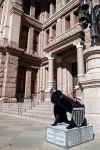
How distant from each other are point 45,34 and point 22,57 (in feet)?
18.8

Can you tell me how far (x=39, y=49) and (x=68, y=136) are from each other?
66.7ft

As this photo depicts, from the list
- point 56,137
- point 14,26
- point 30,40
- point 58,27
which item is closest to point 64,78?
point 58,27

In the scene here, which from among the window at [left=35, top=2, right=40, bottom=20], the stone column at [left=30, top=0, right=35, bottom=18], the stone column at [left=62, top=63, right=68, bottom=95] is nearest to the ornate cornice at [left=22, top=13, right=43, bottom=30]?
the stone column at [left=30, top=0, right=35, bottom=18]

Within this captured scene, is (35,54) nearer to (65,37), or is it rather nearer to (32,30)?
(32,30)

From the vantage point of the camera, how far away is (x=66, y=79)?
712 inches

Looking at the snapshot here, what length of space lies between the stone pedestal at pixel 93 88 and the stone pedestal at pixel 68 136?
1069mm

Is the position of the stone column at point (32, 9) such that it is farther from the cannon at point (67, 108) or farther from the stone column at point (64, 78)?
the cannon at point (67, 108)

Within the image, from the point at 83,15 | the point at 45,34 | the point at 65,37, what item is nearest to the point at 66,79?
the point at 65,37

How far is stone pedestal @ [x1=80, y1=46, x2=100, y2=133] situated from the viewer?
18.8ft

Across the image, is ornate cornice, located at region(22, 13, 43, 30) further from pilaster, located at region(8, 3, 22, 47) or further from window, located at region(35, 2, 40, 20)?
window, located at region(35, 2, 40, 20)


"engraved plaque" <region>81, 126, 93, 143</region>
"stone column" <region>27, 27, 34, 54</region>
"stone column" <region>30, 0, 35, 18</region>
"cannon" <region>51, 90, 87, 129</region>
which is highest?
"stone column" <region>30, 0, 35, 18</region>

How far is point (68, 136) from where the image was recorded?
159 inches

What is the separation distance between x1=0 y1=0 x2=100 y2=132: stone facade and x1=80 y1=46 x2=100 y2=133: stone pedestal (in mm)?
7857

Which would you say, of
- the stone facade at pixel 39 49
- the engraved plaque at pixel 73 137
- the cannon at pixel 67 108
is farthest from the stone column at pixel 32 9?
the engraved plaque at pixel 73 137
